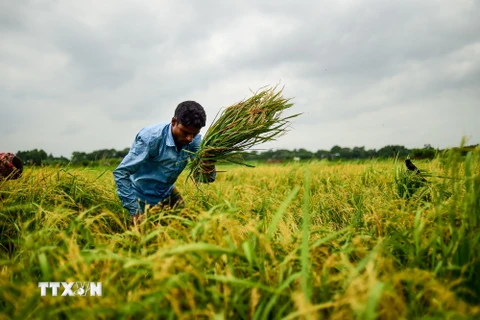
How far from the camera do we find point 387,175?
4.07 meters

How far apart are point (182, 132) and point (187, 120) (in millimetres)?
126

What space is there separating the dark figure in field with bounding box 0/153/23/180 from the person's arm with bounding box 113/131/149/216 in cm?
147

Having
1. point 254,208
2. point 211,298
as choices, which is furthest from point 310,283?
point 254,208

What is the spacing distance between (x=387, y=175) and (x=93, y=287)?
13.2 ft

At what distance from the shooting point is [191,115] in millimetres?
2121

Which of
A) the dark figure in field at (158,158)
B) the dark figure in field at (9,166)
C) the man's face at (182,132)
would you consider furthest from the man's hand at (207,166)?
the dark figure in field at (9,166)

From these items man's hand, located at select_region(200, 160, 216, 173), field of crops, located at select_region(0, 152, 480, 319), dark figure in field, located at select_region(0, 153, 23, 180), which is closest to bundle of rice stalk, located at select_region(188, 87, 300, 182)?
Answer: man's hand, located at select_region(200, 160, 216, 173)

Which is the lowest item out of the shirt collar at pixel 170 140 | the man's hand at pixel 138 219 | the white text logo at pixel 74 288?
the white text logo at pixel 74 288

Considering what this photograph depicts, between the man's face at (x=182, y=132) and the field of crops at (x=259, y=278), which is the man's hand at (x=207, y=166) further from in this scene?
the field of crops at (x=259, y=278)

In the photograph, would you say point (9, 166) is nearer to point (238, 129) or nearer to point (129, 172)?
point (129, 172)

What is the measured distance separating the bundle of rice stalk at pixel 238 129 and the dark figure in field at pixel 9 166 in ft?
6.39

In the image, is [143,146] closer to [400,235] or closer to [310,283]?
[310,283]

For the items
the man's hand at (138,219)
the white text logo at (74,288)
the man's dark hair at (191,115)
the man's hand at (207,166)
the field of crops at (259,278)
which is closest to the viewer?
the field of crops at (259,278)

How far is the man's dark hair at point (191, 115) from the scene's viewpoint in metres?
2.12
